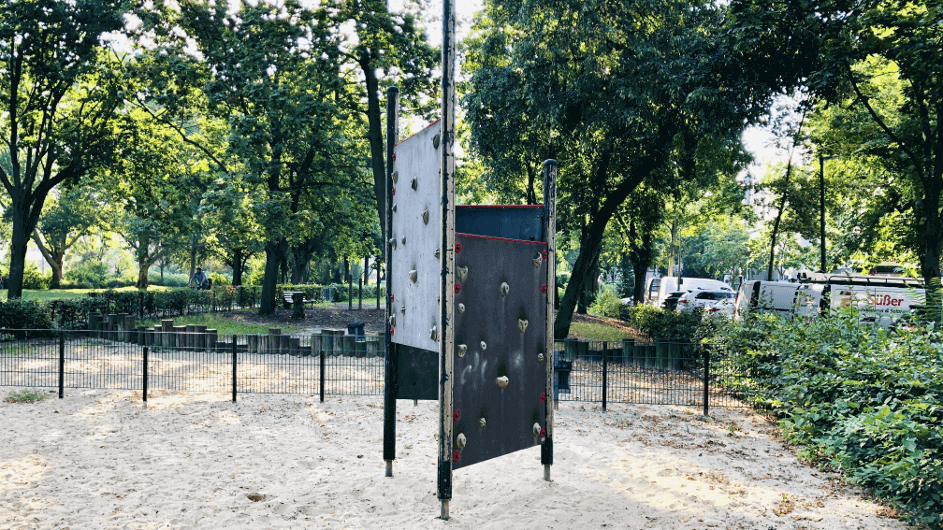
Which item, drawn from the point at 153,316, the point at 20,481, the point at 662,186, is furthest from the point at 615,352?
the point at 153,316

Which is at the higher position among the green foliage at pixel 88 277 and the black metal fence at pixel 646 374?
the green foliage at pixel 88 277

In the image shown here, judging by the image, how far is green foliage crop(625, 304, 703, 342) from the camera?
14.7 metres

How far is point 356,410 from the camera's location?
9641mm

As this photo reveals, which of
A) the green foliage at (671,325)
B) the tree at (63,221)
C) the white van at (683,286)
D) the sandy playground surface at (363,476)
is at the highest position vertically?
the tree at (63,221)

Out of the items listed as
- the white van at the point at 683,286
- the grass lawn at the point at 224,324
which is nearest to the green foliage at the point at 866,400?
the grass lawn at the point at 224,324

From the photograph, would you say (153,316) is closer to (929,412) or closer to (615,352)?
(615,352)

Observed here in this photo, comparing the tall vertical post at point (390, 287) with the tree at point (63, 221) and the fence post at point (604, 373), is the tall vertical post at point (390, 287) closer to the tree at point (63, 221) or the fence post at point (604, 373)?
the fence post at point (604, 373)

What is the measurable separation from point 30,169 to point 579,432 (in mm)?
19941

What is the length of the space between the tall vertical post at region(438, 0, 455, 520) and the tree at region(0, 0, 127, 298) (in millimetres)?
18545

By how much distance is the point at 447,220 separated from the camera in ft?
16.4

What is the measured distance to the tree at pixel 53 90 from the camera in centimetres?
1902

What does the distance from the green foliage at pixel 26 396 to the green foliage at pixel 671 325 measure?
1128cm

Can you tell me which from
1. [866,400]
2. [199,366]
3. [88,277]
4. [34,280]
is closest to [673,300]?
[199,366]

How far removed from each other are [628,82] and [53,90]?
17.7 m
